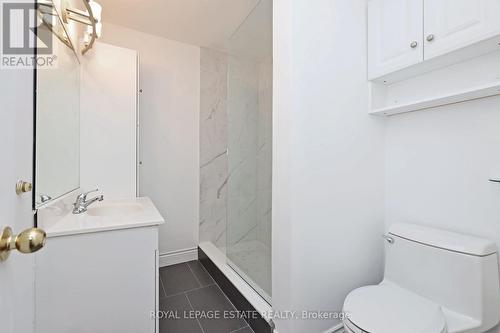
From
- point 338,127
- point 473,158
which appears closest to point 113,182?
point 338,127

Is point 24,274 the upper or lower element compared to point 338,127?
lower

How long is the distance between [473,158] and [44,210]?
6.90 feet

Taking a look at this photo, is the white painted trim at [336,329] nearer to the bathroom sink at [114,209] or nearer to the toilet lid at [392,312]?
the toilet lid at [392,312]

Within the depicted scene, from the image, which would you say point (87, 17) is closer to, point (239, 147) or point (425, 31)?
point (239, 147)

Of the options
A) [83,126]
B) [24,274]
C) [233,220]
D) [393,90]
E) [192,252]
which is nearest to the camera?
[24,274]

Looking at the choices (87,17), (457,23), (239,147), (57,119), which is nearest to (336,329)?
(239,147)

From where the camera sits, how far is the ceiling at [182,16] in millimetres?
1862

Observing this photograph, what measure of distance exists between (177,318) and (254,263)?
0.68 meters

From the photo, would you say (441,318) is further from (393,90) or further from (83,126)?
(83,126)

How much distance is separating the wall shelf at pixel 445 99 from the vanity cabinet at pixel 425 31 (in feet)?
0.62

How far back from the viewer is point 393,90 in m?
1.45

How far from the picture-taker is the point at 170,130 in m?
2.40

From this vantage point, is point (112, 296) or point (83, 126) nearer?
point (112, 296)

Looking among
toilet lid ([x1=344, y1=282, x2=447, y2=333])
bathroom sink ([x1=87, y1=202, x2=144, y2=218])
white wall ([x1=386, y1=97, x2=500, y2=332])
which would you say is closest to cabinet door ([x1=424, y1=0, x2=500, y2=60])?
white wall ([x1=386, y1=97, x2=500, y2=332])
